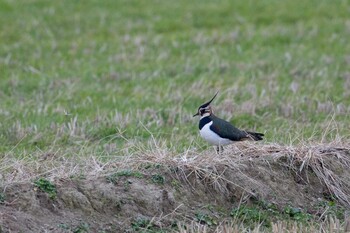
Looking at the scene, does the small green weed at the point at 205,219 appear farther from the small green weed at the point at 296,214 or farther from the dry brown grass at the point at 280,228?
the small green weed at the point at 296,214

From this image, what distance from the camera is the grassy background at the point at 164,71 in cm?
1130

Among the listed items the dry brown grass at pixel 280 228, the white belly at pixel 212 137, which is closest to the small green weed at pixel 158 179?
the dry brown grass at pixel 280 228

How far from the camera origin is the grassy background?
11297 mm

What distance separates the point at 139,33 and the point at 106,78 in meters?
3.99

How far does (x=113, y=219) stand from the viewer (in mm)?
7926

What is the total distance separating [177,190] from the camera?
8359 mm

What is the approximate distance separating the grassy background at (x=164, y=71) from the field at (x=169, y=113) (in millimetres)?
34

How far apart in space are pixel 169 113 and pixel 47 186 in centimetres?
454

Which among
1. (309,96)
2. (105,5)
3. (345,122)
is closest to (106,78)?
(309,96)

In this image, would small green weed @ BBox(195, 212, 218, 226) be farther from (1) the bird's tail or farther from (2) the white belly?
(1) the bird's tail

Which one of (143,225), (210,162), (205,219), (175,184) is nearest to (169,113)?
→ (210,162)

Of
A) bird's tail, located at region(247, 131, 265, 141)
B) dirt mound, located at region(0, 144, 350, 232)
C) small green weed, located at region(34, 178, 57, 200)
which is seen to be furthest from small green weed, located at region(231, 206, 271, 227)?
small green weed, located at region(34, 178, 57, 200)

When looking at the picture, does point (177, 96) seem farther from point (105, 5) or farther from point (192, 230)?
point (105, 5)

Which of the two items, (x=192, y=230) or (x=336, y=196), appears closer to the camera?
(x=192, y=230)
